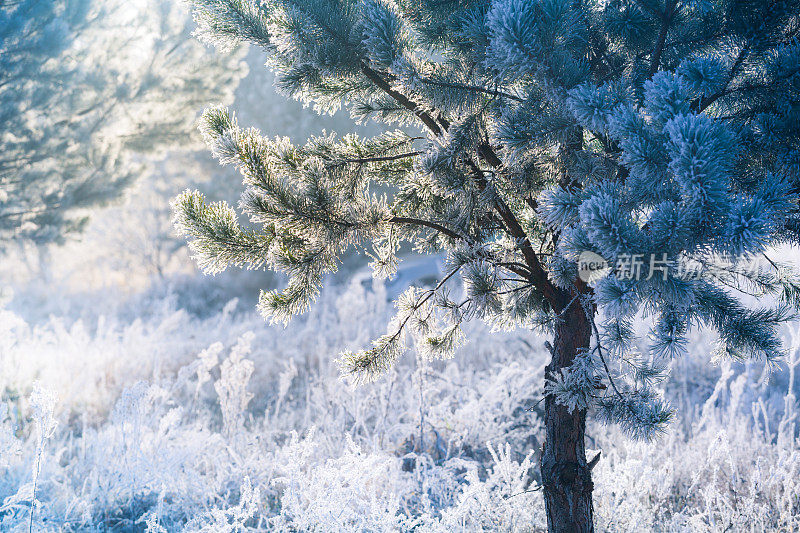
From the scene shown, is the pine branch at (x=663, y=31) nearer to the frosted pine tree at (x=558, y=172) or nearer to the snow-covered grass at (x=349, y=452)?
the frosted pine tree at (x=558, y=172)

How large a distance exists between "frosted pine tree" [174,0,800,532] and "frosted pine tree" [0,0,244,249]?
509 cm

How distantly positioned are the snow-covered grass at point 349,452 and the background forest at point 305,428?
0.02m

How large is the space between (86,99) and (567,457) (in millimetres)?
7051

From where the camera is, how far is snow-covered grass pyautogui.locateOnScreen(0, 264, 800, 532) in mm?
2584

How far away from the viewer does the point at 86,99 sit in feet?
21.3

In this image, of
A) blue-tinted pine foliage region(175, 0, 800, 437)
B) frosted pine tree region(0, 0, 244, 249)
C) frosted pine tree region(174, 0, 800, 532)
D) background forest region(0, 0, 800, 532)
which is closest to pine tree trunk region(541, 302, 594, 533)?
frosted pine tree region(174, 0, 800, 532)

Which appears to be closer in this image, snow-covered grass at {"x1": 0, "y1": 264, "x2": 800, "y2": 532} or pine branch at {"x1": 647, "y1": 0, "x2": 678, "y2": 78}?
pine branch at {"x1": 647, "y1": 0, "x2": 678, "y2": 78}

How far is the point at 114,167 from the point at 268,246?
20.8 feet

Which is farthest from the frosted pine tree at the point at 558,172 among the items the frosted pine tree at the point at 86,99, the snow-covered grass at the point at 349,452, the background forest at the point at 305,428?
the frosted pine tree at the point at 86,99

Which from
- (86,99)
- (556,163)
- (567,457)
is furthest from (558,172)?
(86,99)

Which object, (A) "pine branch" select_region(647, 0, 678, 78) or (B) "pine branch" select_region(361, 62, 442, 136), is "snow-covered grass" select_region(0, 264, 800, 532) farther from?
(B) "pine branch" select_region(361, 62, 442, 136)

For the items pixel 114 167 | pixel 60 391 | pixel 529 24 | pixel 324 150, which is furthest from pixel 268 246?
pixel 114 167

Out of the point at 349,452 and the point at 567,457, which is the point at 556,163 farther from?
the point at 349,452

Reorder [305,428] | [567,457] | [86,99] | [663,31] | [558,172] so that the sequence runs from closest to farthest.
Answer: [663,31]
[558,172]
[567,457]
[305,428]
[86,99]
